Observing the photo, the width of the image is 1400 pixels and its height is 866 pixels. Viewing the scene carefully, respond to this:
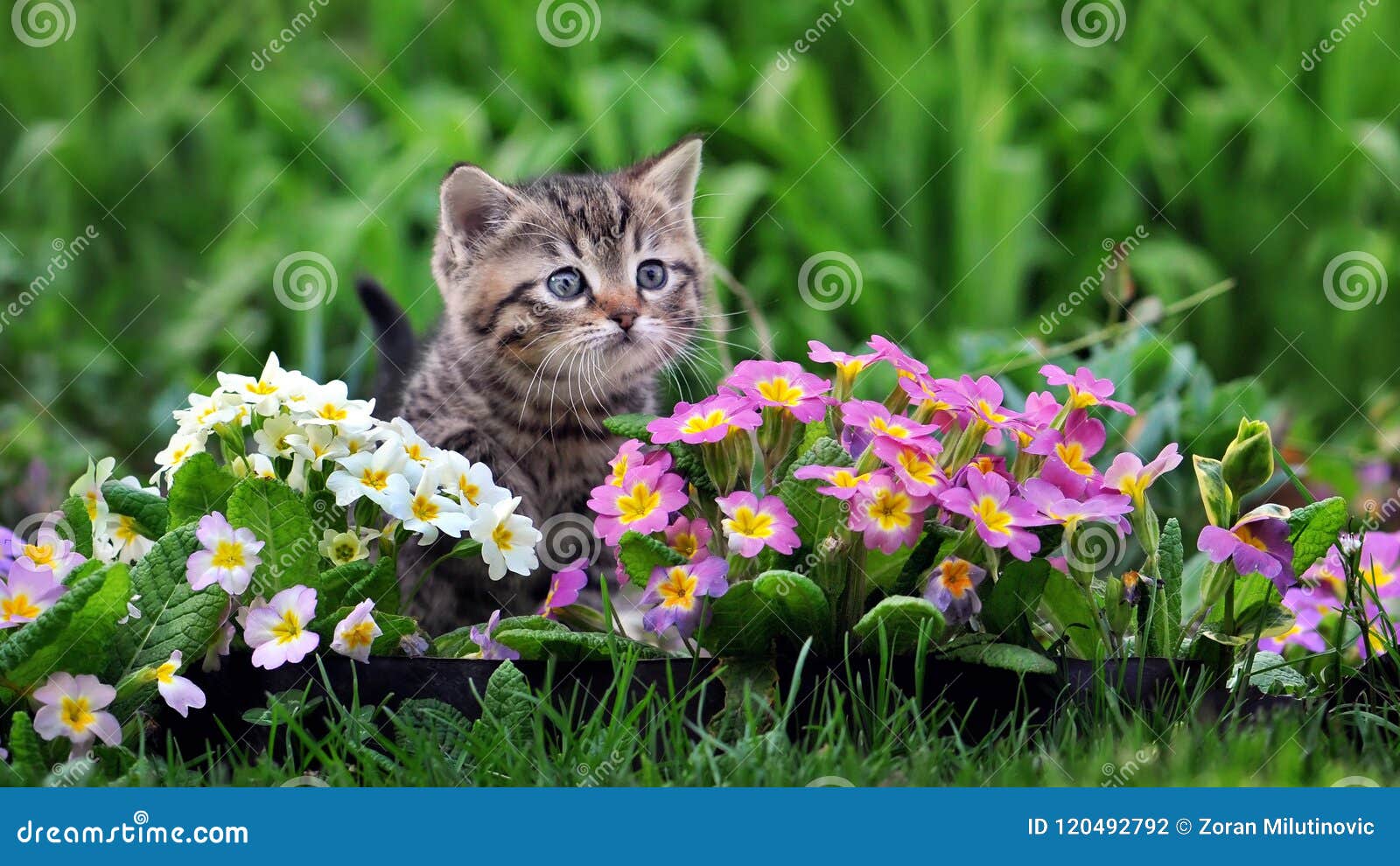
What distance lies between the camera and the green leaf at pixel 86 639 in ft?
4.48

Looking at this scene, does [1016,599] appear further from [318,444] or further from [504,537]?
[318,444]

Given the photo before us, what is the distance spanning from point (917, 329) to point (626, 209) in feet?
5.32

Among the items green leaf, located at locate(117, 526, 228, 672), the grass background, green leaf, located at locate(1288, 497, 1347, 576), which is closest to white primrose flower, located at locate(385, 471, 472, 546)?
green leaf, located at locate(117, 526, 228, 672)

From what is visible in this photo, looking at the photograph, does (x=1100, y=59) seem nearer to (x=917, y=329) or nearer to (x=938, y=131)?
(x=938, y=131)

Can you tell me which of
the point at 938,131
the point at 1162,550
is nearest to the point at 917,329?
the point at 938,131

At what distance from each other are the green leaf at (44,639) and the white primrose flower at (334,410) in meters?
0.31

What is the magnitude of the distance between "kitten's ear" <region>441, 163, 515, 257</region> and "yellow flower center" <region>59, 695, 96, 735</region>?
984 millimetres

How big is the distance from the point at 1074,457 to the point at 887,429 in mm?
238

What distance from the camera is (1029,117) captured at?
154 inches

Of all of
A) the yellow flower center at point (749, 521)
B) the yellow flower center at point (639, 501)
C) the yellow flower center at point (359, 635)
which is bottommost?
the yellow flower center at point (359, 635)

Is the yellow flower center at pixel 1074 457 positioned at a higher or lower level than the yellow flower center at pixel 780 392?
lower

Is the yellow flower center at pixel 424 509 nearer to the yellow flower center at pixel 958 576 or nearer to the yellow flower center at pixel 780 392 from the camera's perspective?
the yellow flower center at pixel 780 392

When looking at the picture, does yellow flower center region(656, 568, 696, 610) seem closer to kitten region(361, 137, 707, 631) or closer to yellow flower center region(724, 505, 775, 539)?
yellow flower center region(724, 505, 775, 539)

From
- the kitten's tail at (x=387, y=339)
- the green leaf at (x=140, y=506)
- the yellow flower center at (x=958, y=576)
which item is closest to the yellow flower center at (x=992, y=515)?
the yellow flower center at (x=958, y=576)
